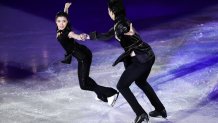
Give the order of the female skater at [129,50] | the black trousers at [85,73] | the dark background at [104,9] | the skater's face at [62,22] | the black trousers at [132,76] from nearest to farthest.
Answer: the female skater at [129,50] < the black trousers at [132,76] < the skater's face at [62,22] < the black trousers at [85,73] < the dark background at [104,9]

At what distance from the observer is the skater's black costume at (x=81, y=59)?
16.7 feet

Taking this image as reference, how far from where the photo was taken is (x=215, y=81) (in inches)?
244

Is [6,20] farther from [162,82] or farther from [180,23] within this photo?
[162,82]

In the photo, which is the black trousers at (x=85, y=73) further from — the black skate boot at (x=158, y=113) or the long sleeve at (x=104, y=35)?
the long sleeve at (x=104, y=35)

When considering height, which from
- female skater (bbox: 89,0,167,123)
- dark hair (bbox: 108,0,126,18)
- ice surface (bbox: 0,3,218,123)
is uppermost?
dark hair (bbox: 108,0,126,18)

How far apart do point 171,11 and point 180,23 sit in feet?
3.09

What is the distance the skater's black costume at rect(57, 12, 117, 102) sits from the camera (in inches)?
201

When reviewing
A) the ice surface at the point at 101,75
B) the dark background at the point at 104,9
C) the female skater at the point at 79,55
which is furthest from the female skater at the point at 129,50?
the dark background at the point at 104,9

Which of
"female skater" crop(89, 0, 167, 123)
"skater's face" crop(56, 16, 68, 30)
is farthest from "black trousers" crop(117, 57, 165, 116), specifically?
"skater's face" crop(56, 16, 68, 30)

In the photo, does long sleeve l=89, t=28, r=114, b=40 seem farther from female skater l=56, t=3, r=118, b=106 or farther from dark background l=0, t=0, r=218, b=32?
dark background l=0, t=0, r=218, b=32

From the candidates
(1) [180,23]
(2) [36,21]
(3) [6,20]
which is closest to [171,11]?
(1) [180,23]

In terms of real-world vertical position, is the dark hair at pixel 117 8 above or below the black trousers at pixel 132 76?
above

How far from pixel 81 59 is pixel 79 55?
0.06 meters

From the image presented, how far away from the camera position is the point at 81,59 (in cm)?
525
